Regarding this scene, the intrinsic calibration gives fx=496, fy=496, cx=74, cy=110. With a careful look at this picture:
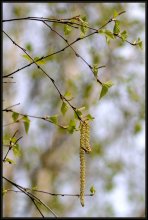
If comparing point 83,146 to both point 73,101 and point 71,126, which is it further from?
point 73,101

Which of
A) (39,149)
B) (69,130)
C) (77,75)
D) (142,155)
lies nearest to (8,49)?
(77,75)

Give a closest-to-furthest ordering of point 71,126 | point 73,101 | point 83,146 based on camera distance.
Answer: point 83,146 < point 71,126 < point 73,101

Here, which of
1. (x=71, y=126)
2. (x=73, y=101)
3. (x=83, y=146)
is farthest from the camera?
(x=73, y=101)

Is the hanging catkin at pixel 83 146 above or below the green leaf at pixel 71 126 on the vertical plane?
below

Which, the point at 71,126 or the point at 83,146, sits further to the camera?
the point at 71,126

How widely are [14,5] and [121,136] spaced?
3106 millimetres

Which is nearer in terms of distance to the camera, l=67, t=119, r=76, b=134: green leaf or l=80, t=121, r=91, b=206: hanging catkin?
l=80, t=121, r=91, b=206: hanging catkin

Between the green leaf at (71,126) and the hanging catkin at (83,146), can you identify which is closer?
the hanging catkin at (83,146)

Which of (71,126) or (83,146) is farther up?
(71,126)

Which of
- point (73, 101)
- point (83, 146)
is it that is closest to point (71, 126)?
point (83, 146)

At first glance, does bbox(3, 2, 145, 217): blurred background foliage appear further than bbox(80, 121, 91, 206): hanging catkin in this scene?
Yes

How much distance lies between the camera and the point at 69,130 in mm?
1882

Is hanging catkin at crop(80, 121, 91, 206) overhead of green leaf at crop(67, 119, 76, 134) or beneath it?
beneath

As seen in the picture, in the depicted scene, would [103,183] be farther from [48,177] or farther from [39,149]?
[48,177]
